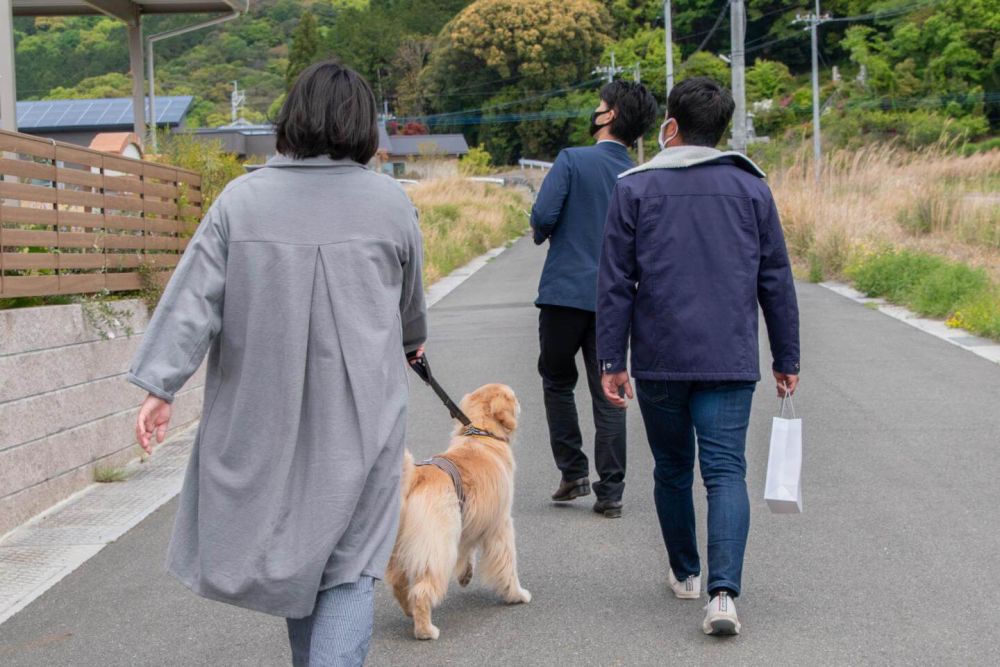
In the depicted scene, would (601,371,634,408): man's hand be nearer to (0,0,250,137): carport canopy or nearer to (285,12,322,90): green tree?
(0,0,250,137): carport canopy

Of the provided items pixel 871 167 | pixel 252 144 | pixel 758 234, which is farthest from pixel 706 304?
pixel 252 144

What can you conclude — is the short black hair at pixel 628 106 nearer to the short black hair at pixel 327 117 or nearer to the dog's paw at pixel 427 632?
the dog's paw at pixel 427 632

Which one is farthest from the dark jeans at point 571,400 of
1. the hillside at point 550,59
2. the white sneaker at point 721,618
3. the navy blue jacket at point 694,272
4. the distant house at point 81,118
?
the hillside at point 550,59

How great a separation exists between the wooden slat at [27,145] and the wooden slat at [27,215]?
31 cm

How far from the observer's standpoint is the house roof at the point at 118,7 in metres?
12.0

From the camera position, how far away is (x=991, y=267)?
15781mm

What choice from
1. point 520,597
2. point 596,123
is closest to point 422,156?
point 596,123

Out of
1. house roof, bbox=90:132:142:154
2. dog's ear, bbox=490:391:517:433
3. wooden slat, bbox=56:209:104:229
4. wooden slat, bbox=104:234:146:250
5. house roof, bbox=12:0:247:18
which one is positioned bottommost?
dog's ear, bbox=490:391:517:433

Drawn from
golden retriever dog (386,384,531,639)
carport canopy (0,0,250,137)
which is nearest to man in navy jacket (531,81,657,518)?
golden retriever dog (386,384,531,639)

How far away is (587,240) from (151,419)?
3.13 metres

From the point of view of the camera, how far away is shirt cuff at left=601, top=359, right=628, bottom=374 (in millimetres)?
4113

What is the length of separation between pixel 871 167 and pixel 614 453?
16.5 m

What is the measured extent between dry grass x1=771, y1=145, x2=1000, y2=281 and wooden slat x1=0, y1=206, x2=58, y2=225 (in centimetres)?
1362

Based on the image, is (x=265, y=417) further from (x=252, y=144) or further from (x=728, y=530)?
(x=252, y=144)
